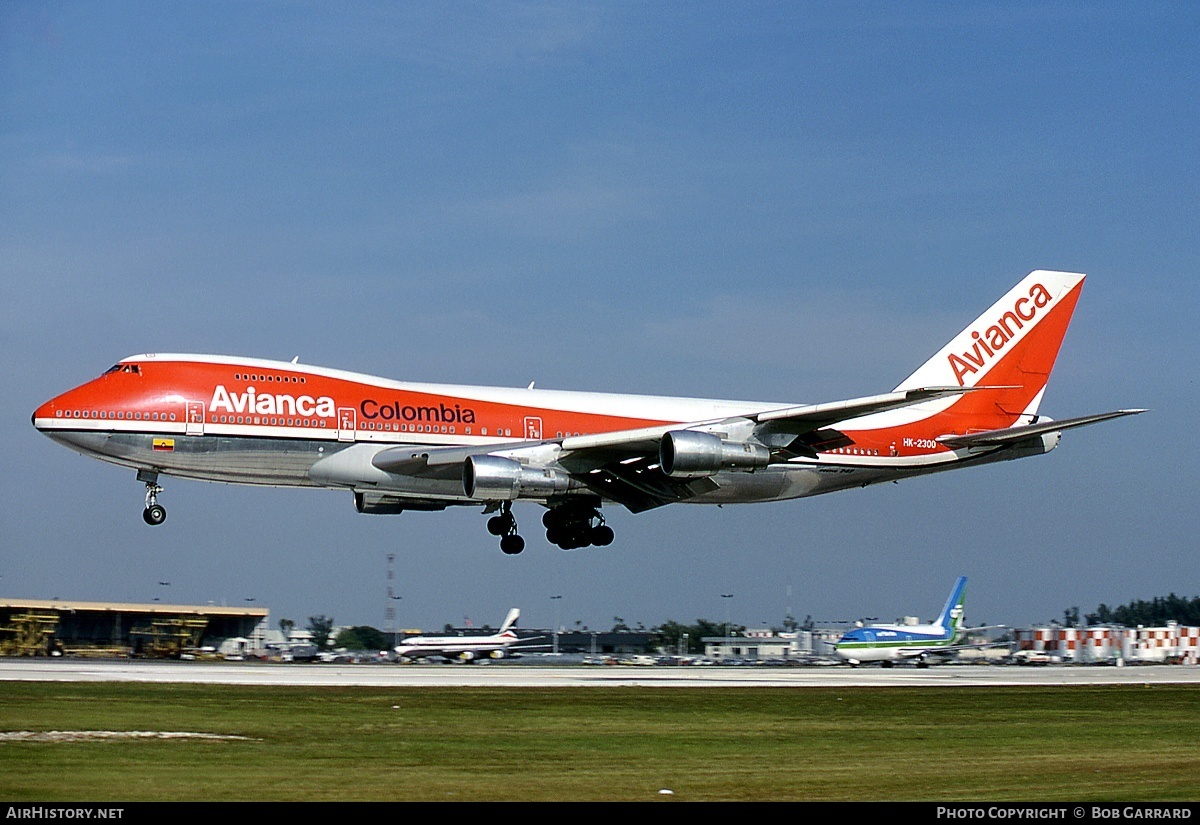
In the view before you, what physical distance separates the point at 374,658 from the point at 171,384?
1814 inches

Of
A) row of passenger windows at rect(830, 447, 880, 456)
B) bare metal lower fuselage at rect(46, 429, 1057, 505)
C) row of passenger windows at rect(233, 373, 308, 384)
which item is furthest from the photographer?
row of passenger windows at rect(830, 447, 880, 456)

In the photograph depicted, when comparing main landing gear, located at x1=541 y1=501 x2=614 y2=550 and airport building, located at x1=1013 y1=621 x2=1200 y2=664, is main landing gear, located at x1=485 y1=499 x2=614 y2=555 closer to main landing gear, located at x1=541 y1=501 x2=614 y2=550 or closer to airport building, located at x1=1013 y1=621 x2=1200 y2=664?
main landing gear, located at x1=541 y1=501 x2=614 y2=550

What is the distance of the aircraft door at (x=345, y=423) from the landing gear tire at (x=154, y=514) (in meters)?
6.26

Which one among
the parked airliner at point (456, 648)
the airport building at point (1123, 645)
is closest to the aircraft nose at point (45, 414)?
the parked airliner at point (456, 648)

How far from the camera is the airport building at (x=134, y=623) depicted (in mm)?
108500

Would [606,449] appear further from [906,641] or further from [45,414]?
[906,641]

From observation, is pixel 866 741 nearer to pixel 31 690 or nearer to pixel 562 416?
pixel 31 690

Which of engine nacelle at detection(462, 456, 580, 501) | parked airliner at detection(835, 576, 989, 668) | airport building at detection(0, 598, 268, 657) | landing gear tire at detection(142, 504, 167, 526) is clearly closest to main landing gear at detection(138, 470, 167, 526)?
landing gear tire at detection(142, 504, 167, 526)

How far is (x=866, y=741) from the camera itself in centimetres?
2795

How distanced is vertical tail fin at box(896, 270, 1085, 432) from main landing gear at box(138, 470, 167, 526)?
93.1 ft

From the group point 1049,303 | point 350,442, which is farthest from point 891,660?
point 350,442

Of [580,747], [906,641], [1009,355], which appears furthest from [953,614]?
[580,747]

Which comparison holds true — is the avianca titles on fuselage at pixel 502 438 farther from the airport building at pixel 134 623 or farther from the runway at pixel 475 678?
the airport building at pixel 134 623

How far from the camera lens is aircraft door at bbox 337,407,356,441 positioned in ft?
150
